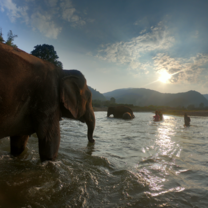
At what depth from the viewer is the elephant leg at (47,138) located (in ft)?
9.80

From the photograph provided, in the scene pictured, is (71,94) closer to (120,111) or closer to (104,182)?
(104,182)

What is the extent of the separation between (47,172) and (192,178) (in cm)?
286

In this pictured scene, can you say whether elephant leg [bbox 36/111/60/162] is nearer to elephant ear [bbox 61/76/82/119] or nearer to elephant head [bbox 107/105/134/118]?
elephant ear [bbox 61/76/82/119]

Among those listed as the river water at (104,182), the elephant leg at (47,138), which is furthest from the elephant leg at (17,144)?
the elephant leg at (47,138)

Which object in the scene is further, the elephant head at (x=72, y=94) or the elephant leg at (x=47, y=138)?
the elephant head at (x=72, y=94)

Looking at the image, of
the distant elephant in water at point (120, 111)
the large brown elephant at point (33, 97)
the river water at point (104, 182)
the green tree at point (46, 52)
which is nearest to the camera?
the river water at point (104, 182)

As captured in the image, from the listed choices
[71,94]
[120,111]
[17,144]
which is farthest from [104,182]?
[120,111]

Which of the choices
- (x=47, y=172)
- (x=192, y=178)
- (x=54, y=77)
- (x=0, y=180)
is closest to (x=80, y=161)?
(x=47, y=172)

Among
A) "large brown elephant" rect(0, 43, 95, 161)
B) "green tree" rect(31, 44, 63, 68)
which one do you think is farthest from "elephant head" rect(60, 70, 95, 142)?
"green tree" rect(31, 44, 63, 68)

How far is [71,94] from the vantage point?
3629 millimetres

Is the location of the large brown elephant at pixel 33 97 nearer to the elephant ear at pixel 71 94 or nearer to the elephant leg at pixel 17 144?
the elephant ear at pixel 71 94

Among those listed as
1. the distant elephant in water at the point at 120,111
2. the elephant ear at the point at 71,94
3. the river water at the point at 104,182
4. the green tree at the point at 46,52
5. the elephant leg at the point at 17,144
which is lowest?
the river water at the point at 104,182

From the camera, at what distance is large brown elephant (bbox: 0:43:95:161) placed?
2.58 meters

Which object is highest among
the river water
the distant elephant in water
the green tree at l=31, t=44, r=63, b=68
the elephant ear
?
the green tree at l=31, t=44, r=63, b=68
